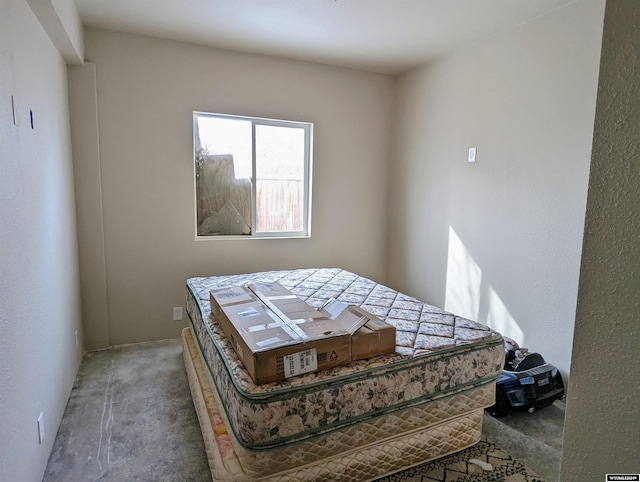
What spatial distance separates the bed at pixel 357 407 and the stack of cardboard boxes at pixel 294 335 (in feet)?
0.16

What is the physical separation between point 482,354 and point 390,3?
90.0 inches

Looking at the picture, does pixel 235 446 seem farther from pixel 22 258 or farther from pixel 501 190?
pixel 501 190

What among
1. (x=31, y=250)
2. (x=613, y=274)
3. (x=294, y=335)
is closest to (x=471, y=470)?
(x=294, y=335)

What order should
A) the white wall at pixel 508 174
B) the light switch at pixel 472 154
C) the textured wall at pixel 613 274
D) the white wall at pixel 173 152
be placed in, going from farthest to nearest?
the light switch at pixel 472 154
the white wall at pixel 173 152
the white wall at pixel 508 174
the textured wall at pixel 613 274

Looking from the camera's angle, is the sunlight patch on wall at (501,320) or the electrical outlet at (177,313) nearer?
the sunlight patch on wall at (501,320)

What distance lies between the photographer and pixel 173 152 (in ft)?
10.7

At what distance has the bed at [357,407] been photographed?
1.45 m

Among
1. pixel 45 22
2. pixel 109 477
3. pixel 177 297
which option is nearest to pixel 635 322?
pixel 109 477

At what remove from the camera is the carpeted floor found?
5.85 feet

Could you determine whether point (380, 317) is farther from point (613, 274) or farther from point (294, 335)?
point (613, 274)

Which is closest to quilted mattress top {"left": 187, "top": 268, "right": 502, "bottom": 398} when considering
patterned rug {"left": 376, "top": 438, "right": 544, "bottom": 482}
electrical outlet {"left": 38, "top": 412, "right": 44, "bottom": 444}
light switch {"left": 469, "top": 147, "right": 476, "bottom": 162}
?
patterned rug {"left": 376, "top": 438, "right": 544, "bottom": 482}

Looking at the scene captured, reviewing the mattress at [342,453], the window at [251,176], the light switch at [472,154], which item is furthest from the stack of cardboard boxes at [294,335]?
the light switch at [472,154]

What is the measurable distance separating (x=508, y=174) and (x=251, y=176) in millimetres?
2261

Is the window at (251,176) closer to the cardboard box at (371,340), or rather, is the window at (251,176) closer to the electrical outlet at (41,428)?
the electrical outlet at (41,428)
